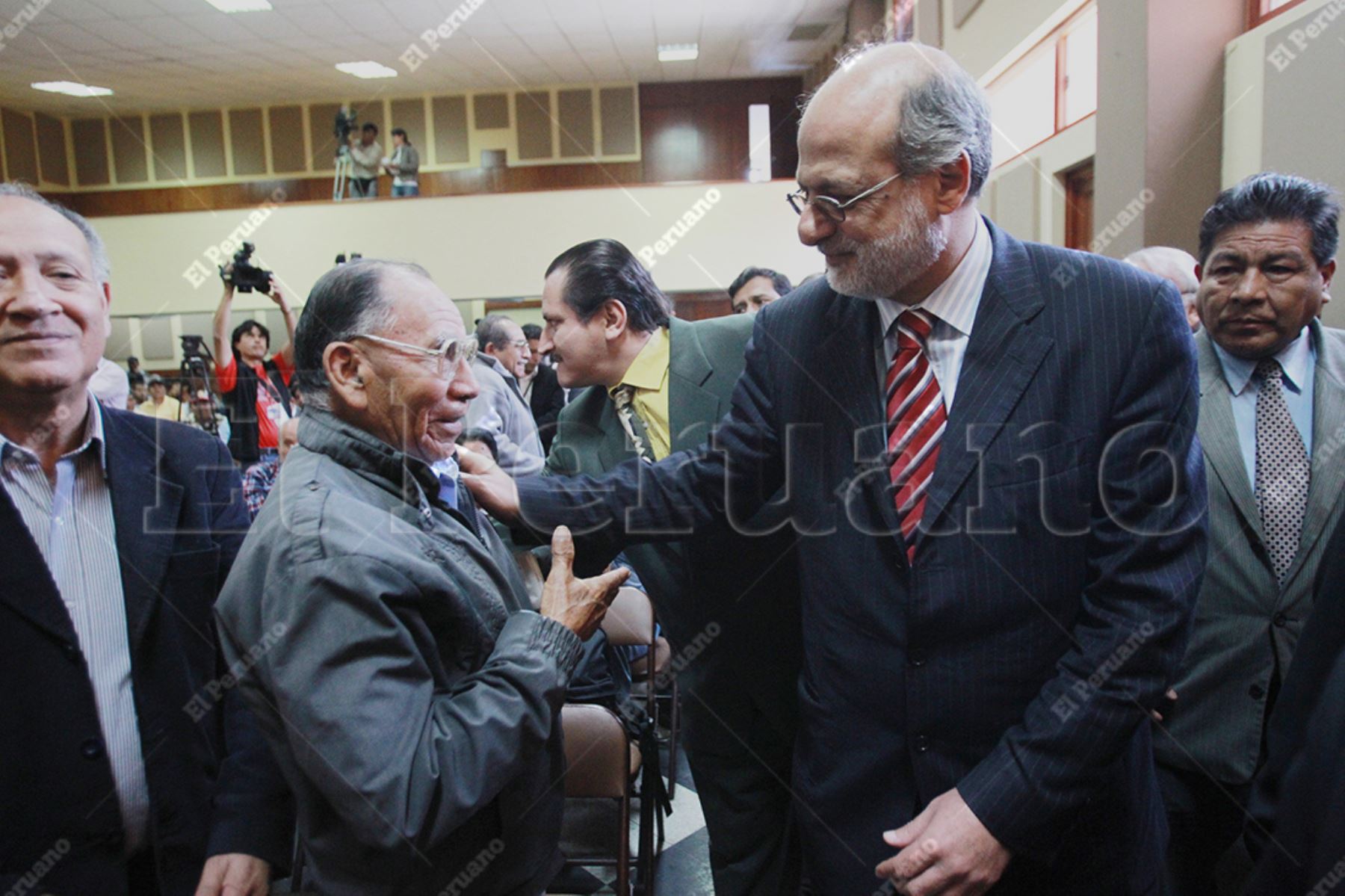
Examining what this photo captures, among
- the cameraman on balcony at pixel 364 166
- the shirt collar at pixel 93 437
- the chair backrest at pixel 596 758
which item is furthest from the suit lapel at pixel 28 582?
the cameraman on balcony at pixel 364 166

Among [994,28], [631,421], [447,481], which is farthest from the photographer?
[994,28]

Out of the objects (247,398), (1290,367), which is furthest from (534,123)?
(1290,367)

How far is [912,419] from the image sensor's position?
117cm

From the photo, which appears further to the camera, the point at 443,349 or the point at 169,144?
the point at 169,144

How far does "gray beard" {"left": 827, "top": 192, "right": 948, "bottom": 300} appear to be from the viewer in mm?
1100

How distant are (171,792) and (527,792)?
514 millimetres

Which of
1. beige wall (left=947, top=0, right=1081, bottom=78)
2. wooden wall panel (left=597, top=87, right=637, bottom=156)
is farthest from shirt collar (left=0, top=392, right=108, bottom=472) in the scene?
wooden wall panel (left=597, top=87, right=637, bottom=156)

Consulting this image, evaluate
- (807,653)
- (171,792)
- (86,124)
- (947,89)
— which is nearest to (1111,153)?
(947,89)

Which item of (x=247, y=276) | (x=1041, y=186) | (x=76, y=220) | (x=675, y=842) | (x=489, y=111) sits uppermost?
(x=489, y=111)

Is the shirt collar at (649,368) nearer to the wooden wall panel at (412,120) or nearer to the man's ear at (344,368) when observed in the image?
the man's ear at (344,368)

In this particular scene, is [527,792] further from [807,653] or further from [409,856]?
[807,653]

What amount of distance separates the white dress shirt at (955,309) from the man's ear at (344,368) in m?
0.79

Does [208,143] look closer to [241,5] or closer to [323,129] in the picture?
[323,129]

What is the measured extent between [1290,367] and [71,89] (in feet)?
48.1
